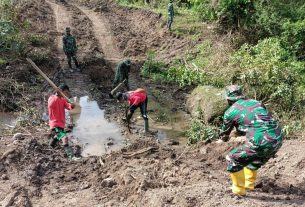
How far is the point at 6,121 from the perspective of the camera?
37.0 feet

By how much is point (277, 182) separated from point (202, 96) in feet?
17.5

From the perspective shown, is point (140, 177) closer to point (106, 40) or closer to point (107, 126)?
point (107, 126)

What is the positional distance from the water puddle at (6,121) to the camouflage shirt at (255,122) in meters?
6.45

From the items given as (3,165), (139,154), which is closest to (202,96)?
(139,154)

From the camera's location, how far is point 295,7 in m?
15.5

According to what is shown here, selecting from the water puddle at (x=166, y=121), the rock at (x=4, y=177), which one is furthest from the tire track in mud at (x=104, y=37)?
the rock at (x=4, y=177)

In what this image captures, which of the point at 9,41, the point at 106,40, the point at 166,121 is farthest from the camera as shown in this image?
the point at 106,40

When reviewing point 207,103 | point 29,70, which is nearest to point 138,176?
point 207,103

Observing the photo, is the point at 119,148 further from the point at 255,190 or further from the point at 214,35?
the point at 214,35

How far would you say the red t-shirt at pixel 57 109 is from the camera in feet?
27.2

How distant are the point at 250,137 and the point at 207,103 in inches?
218

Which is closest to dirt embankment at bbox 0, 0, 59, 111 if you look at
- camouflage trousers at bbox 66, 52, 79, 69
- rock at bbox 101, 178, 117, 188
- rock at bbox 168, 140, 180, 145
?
camouflage trousers at bbox 66, 52, 79, 69

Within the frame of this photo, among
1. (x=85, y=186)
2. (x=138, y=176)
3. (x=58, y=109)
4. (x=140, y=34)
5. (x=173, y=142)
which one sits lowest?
(x=173, y=142)

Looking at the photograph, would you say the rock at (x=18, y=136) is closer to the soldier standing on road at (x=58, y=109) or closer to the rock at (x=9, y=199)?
the soldier standing on road at (x=58, y=109)
